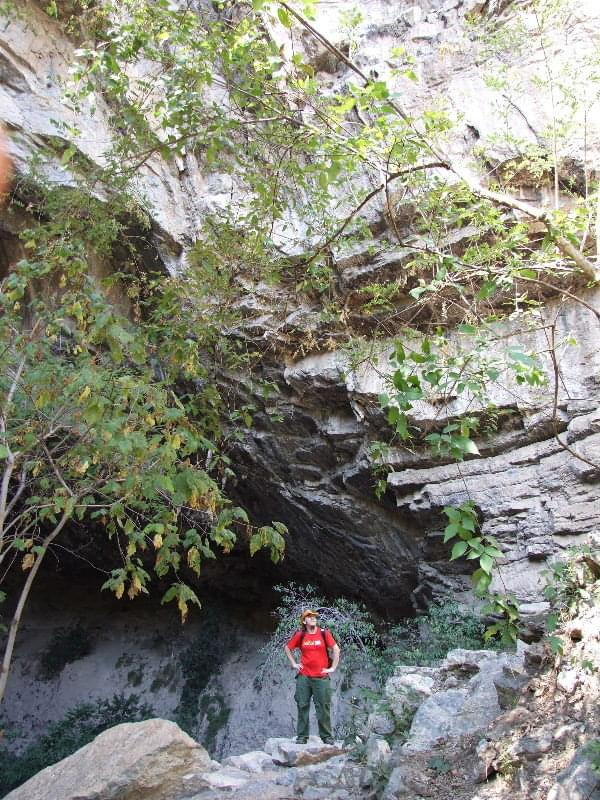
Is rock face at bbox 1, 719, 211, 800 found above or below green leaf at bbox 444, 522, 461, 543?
below

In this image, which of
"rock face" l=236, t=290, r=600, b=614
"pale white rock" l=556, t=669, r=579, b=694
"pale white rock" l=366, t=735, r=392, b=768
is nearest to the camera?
"pale white rock" l=556, t=669, r=579, b=694

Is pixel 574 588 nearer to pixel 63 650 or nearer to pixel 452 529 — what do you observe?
pixel 452 529

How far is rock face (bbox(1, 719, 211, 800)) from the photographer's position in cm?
351

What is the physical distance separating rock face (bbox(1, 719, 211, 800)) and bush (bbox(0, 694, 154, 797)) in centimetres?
496

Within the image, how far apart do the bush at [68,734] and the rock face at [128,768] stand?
4.96m

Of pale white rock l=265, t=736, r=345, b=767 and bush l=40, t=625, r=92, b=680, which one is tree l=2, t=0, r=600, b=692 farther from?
bush l=40, t=625, r=92, b=680

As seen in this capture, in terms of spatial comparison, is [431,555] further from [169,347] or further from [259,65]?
[259,65]

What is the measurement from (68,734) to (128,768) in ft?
19.9

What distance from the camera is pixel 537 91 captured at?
6.66 m

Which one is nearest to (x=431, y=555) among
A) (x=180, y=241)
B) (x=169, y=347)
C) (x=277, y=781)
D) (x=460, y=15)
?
(x=277, y=781)

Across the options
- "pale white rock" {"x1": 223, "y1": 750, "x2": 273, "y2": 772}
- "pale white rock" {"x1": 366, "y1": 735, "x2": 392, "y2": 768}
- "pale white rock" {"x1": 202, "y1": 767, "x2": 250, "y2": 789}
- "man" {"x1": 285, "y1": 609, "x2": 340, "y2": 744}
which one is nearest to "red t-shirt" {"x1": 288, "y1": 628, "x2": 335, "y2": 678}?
"man" {"x1": 285, "y1": 609, "x2": 340, "y2": 744}

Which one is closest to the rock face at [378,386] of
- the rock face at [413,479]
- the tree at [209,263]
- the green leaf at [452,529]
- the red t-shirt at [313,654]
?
the rock face at [413,479]

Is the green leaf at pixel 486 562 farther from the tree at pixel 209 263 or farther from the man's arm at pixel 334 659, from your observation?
the man's arm at pixel 334 659

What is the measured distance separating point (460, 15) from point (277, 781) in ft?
28.8
